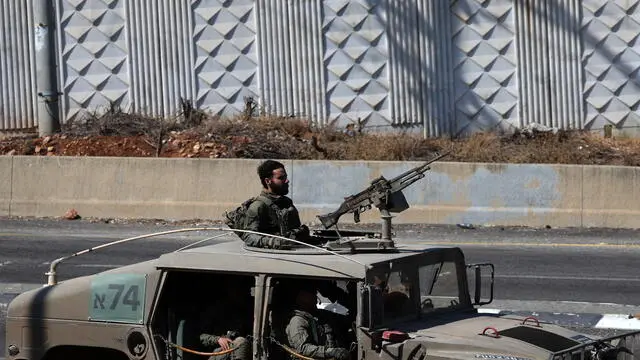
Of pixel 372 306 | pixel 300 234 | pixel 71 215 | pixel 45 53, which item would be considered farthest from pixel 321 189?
pixel 372 306

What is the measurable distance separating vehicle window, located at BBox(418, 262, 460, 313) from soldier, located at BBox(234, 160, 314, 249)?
954 mm

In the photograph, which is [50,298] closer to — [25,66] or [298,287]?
[298,287]

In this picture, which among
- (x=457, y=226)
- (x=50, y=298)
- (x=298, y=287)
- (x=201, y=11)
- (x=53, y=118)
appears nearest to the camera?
(x=298, y=287)

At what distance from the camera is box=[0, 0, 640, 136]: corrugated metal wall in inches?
859

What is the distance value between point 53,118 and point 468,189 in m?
8.28

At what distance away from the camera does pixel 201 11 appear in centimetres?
2242

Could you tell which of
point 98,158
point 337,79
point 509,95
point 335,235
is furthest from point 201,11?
point 335,235

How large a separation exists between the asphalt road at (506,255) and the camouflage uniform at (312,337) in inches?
195

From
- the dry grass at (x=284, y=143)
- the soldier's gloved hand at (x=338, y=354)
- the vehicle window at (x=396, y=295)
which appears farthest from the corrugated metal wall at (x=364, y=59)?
the soldier's gloved hand at (x=338, y=354)

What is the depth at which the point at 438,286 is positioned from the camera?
24.3ft

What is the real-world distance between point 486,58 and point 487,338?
1607 cm

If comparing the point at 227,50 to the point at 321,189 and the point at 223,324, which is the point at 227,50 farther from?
the point at 223,324

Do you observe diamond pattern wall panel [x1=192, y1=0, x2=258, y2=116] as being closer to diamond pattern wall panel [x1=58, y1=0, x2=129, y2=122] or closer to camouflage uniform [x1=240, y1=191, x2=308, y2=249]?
diamond pattern wall panel [x1=58, y1=0, x2=129, y2=122]

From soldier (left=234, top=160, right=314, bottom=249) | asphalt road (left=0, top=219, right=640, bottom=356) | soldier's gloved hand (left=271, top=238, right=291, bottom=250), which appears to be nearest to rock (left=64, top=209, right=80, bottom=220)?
asphalt road (left=0, top=219, right=640, bottom=356)
